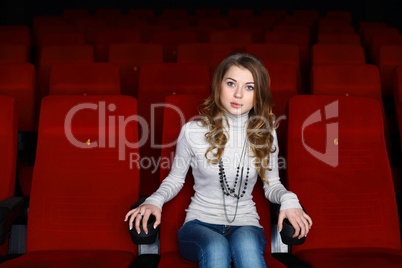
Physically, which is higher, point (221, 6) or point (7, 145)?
point (221, 6)

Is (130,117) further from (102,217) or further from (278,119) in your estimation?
(278,119)

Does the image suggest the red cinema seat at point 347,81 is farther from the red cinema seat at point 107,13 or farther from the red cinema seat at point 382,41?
the red cinema seat at point 107,13

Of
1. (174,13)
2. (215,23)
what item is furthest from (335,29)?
(174,13)

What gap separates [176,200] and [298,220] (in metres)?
0.28

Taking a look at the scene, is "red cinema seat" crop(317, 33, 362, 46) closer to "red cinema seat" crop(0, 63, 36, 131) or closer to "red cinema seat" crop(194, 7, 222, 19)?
"red cinema seat" crop(194, 7, 222, 19)

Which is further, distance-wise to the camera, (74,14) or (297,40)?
(74,14)

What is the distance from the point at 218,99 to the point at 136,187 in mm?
277

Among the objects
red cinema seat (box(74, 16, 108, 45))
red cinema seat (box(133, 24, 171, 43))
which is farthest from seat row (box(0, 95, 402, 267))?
red cinema seat (box(74, 16, 108, 45))

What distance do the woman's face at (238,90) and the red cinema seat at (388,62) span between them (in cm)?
104

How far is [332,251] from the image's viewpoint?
2.57 ft

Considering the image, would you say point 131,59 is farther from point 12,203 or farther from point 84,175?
point 12,203

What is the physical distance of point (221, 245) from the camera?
636mm

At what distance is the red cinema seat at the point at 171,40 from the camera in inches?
80.2

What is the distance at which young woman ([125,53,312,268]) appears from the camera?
29.1 inches
